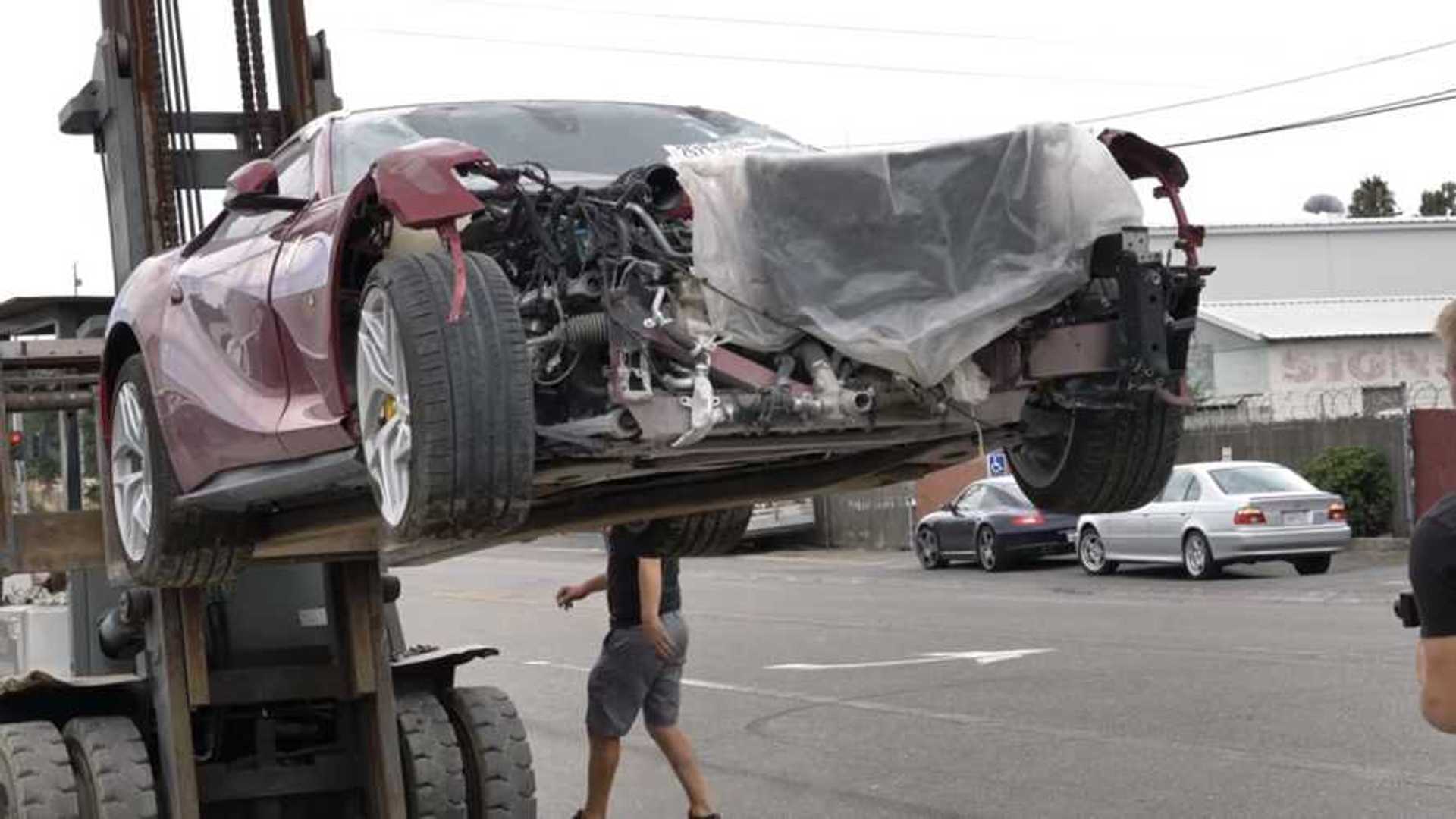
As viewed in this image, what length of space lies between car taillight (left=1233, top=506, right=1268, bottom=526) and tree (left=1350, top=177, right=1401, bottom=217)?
75.9 meters

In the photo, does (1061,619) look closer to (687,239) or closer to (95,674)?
(95,674)

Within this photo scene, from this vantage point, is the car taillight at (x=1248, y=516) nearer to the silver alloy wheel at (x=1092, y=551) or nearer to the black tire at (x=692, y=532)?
the silver alloy wheel at (x=1092, y=551)

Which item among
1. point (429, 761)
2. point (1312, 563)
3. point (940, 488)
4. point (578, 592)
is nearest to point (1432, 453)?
point (1312, 563)

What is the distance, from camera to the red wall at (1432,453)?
27.2 m

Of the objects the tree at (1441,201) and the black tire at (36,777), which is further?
the tree at (1441,201)

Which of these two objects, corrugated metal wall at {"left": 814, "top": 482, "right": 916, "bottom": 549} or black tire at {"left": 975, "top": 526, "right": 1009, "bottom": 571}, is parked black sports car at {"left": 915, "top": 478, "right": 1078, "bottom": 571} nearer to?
black tire at {"left": 975, "top": 526, "right": 1009, "bottom": 571}

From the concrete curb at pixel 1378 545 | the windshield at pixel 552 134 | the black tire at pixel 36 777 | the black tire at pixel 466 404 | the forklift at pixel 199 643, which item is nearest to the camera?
the black tire at pixel 466 404

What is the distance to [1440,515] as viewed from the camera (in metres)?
3.38

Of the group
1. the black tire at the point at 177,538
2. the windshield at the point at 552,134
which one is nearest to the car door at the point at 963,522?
the windshield at the point at 552,134

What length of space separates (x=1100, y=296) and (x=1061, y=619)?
13359mm

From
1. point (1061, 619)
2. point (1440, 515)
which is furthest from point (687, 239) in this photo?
point (1061, 619)

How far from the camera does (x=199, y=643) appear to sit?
7.17m

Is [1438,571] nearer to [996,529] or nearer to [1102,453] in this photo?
[1102,453]

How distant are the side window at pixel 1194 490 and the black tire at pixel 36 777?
61.1 ft
